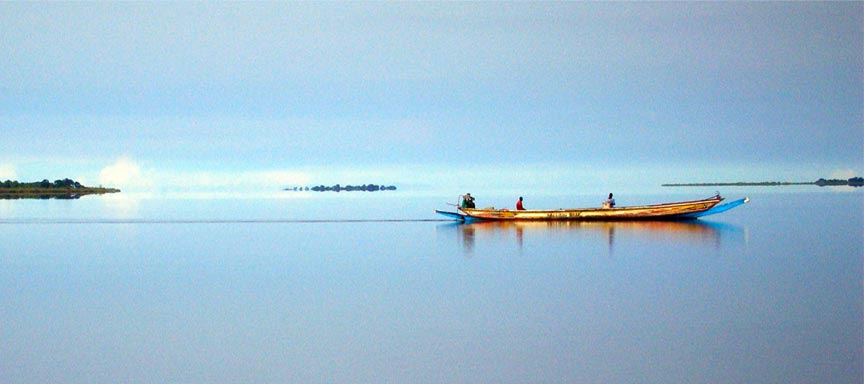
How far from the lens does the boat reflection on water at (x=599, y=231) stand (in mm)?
27109

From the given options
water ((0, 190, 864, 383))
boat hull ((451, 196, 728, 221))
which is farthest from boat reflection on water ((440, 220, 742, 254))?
water ((0, 190, 864, 383))

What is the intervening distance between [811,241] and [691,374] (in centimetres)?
1860

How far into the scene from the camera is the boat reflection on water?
2711 cm

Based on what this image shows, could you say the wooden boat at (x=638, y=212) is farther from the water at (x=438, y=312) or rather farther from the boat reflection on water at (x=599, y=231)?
the water at (x=438, y=312)

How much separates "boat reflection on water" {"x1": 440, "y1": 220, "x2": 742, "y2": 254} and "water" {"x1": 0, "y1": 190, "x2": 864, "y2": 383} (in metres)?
0.74

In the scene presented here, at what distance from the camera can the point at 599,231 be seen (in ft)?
99.9

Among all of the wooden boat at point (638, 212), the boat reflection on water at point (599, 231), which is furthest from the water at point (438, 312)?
the wooden boat at point (638, 212)

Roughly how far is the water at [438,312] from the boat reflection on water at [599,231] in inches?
29.1

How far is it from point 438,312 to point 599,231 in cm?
1776

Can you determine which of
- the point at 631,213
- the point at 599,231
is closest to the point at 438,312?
the point at 599,231

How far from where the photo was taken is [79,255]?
23859 mm

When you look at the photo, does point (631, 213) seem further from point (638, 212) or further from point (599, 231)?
point (599, 231)

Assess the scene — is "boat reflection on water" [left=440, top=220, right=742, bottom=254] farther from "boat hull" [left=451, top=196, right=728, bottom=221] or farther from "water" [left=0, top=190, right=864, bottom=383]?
"water" [left=0, top=190, right=864, bottom=383]

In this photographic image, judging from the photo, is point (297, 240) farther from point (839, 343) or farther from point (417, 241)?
point (839, 343)
